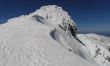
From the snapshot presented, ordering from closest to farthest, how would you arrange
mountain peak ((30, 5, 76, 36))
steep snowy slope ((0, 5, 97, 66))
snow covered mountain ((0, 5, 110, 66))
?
steep snowy slope ((0, 5, 97, 66)), snow covered mountain ((0, 5, 110, 66)), mountain peak ((30, 5, 76, 36))

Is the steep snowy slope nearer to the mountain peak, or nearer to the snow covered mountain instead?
the snow covered mountain

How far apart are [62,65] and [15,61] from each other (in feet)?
18.8

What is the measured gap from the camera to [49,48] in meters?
30.3

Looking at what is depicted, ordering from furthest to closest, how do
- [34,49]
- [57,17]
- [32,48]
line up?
[57,17] < [32,48] < [34,49]

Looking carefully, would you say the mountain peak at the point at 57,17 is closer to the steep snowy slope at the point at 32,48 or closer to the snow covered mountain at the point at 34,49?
the snow covered mountain at the point at 34,49

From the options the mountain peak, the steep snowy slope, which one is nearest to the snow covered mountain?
the steep snowy slope

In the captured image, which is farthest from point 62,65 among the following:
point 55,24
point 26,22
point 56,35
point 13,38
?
point 55,24

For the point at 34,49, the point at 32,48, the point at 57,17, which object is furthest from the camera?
the point at 57,17

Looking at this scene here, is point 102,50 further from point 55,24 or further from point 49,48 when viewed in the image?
point 49,48

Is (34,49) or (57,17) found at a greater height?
(57,17)

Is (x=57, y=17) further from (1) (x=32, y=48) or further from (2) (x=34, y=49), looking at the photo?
(2) (x=34, y=49)

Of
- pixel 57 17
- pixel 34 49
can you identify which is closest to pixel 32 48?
pixel 34 49

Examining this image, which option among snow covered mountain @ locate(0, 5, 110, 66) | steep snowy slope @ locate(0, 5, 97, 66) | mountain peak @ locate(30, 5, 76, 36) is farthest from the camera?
mountain peak @ locate(30, 5, 76, 36)

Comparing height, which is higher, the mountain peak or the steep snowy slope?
the mountain peak
